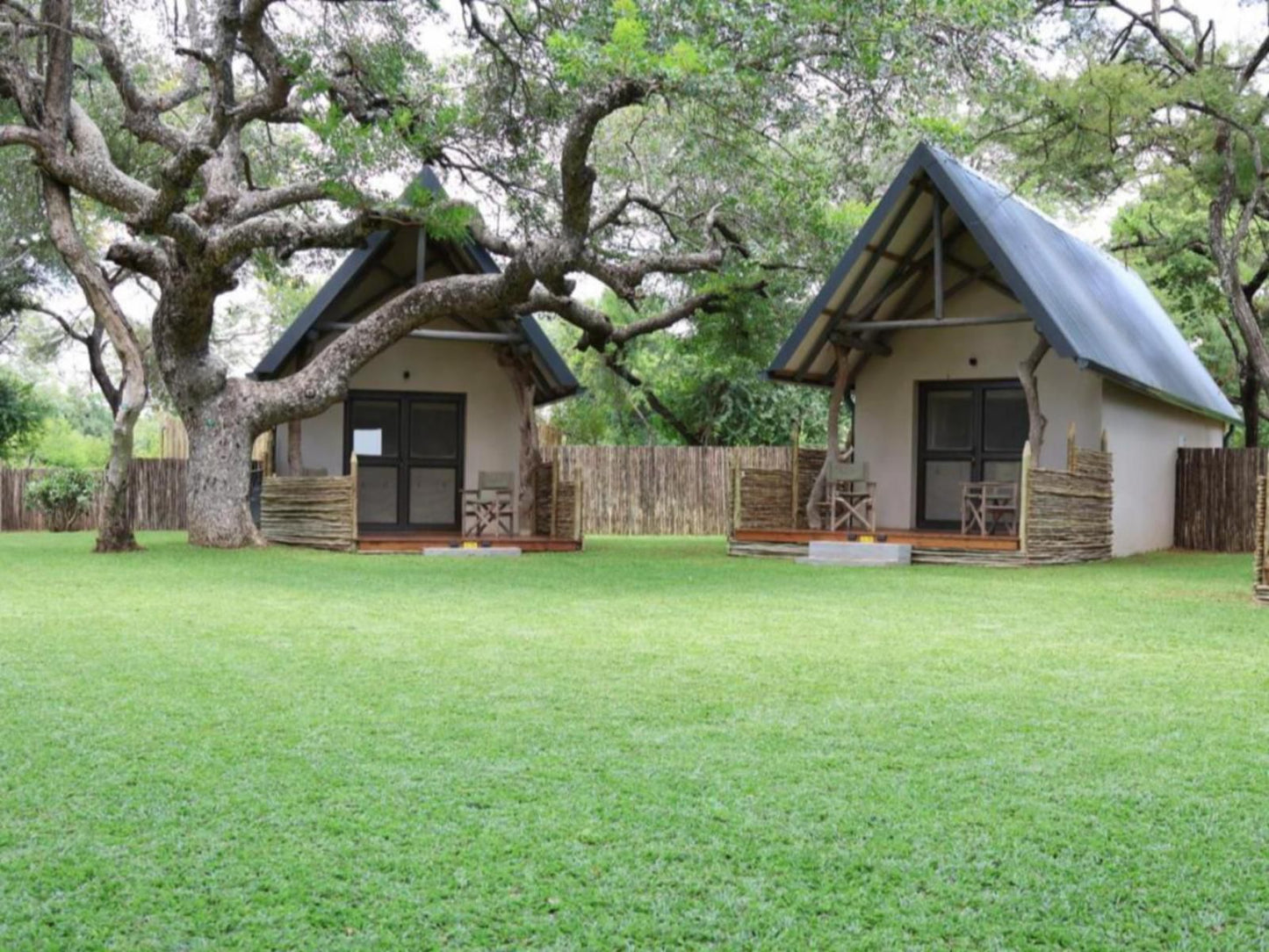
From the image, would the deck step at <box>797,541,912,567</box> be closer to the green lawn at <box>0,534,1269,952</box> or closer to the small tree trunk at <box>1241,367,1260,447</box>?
the green lawn at <box>0,534,1269,952</box>

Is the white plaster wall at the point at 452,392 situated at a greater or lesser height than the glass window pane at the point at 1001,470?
greater

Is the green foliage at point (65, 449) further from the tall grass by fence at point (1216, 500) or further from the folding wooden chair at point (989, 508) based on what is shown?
the tall grass by fence at point (1216, 500)

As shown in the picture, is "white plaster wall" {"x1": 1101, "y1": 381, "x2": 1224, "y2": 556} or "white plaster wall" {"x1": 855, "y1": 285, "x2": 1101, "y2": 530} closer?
"white plaster wall" {"x1": 855, "y1": 285, "x2": 1101, "y2": 530}

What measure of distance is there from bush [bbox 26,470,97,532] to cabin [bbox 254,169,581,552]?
482 cm

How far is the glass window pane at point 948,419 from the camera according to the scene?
16938 millimetres

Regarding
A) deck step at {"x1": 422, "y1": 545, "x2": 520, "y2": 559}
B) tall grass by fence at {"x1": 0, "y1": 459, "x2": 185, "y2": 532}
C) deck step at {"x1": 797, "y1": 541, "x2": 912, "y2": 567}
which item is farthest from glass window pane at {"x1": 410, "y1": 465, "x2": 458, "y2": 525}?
tall grass by fence at {"x1": 0, "y1": 459, "x2": 185, "y2": 532}

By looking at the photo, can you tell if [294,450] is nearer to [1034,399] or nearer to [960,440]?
[960,440]

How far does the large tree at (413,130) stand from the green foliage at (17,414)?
8249 millimetres

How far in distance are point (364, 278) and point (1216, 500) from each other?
1299cm

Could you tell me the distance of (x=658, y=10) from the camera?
39.9 ft

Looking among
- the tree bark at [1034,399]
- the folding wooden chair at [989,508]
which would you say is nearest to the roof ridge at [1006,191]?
the tree bark at [1034,399]

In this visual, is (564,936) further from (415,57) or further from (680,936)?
(415,57)

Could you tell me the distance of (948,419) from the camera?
673 inches

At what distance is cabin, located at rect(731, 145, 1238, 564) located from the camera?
14.5m
